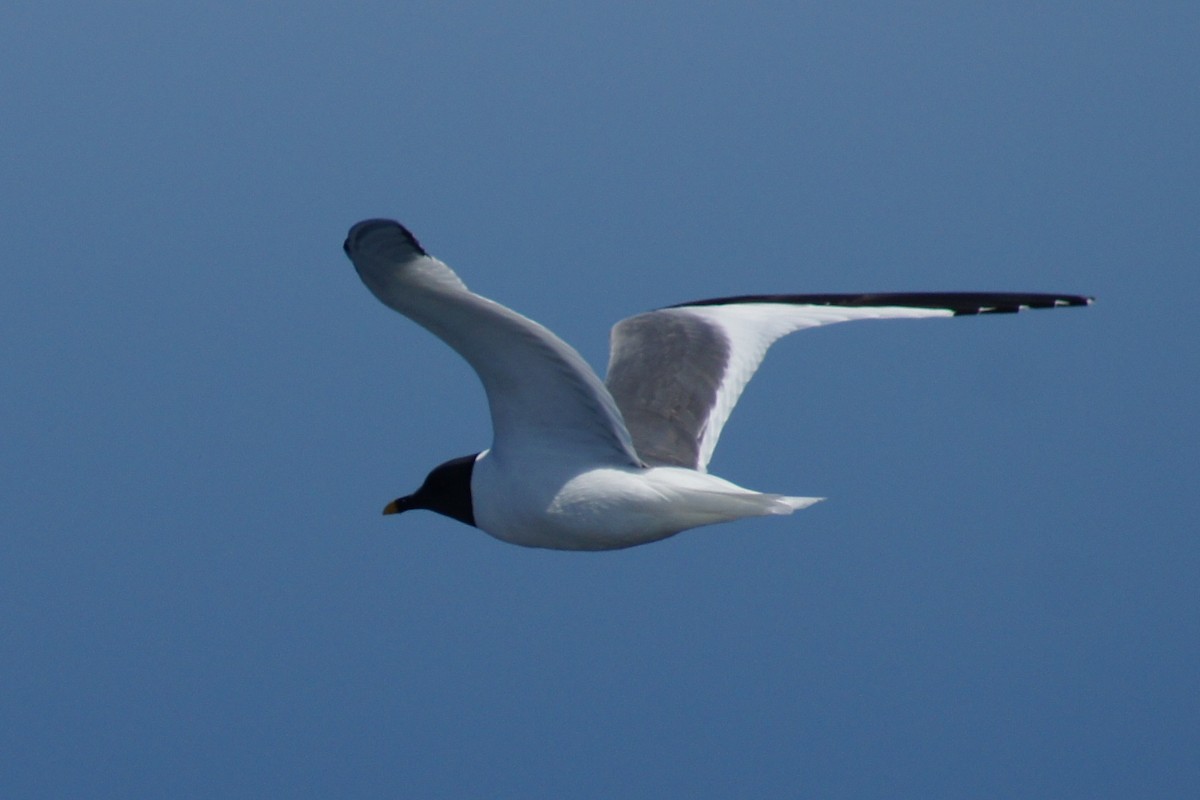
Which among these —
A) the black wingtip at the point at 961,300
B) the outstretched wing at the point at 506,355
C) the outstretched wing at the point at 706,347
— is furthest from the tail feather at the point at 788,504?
the black wingtip at the point at 961,300

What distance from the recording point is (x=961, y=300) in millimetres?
4500

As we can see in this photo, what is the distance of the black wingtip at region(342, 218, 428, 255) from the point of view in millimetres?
3020

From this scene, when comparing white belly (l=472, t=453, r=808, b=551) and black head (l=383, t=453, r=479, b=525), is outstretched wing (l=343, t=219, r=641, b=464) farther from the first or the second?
black head (l=383, t=453, r=479, b=525)

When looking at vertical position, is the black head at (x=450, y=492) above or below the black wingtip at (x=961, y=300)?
below

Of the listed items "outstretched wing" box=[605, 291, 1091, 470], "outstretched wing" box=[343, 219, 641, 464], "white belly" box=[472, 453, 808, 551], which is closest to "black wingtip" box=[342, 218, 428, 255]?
"outstretched wing" box=[343, 219, 641, 464]

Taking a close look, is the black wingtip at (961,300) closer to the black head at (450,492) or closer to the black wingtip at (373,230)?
the black head at (450,492)

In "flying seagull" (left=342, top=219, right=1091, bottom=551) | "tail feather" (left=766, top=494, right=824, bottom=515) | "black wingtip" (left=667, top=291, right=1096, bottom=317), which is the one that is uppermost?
"black wingtip" (left=667, top=291, right=1096, bottom=317)

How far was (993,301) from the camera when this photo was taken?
455cm

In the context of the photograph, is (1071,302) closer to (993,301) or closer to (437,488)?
(993,301)

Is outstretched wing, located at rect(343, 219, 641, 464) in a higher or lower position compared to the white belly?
higher

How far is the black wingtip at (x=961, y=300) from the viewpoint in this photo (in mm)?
4453

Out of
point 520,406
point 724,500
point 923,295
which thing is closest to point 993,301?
point 923,295

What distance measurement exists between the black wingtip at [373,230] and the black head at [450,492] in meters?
1.27

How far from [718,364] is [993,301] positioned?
0.92 m
